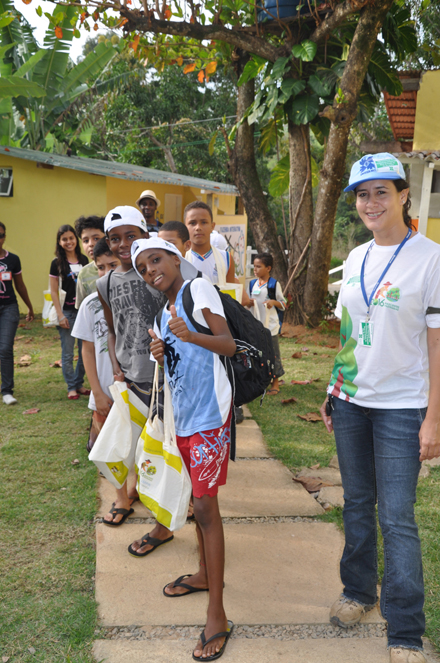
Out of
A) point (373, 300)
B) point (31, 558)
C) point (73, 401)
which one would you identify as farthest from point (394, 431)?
point (73, 401)

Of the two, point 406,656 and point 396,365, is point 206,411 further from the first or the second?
point 406,656

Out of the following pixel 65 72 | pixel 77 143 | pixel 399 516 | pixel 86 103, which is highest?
pixel 86 103

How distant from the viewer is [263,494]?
13.7 ft

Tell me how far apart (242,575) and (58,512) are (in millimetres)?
1392

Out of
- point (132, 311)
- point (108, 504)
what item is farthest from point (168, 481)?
point (108, 504)

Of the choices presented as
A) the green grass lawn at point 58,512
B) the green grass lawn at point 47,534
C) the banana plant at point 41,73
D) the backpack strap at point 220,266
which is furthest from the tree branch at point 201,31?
the green grass lawn at point 47,534

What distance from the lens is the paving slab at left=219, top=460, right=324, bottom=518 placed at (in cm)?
390

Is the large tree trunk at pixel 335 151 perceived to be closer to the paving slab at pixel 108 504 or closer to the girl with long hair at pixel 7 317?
the girl with long hair at pixel 7 317

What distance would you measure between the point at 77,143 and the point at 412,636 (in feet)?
49.0

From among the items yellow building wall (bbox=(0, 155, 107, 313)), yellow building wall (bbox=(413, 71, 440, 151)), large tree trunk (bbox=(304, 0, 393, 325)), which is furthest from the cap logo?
yellow building wall (bbox=(0, 155, 107, 313))

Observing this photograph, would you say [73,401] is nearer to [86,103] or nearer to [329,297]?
[329,297]

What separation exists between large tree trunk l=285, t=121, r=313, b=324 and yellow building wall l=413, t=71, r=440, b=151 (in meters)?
2.42

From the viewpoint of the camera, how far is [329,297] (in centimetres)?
1188

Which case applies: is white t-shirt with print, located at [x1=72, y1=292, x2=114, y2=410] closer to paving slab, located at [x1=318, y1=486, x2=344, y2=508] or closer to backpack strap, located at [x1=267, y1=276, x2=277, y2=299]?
paving slab, located at [x1=318, y1=486, x2=344, y2=508]
